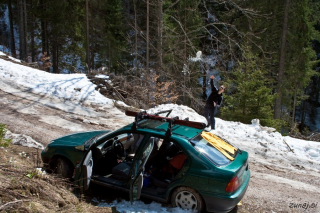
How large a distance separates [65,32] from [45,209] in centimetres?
2519

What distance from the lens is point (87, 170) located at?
14.8 feet

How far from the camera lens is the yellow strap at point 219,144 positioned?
14.7ft

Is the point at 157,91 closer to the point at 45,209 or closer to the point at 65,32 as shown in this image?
the point at 45,209

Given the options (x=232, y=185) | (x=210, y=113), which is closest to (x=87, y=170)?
(x=232, y=185)

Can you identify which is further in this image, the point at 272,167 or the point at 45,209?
the point at 272,167

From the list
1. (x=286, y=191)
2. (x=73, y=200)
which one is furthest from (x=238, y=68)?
(x=73, y=200)

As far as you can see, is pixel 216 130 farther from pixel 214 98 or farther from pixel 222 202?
pixel 222 202

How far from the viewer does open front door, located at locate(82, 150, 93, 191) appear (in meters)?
4.50

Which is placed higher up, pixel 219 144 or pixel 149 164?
pixel 219 144

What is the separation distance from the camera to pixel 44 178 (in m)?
4.22

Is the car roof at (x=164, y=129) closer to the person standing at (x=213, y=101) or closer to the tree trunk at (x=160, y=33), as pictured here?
the person standing at (x=213, y=101)

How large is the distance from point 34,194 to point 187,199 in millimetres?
2297

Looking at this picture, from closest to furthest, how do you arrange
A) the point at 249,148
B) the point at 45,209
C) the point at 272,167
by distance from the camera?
the point at 45,209 < the point at 272,167 < the point at 249,148

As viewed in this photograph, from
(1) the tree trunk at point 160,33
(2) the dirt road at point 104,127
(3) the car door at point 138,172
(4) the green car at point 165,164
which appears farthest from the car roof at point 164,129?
(1) the tree trunk at point 160,33
